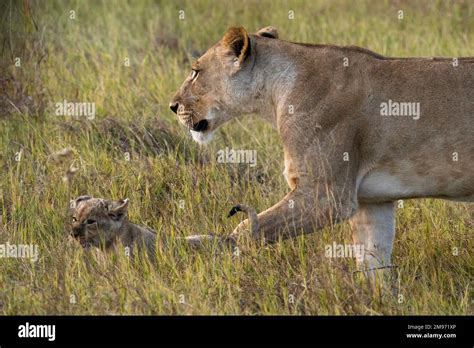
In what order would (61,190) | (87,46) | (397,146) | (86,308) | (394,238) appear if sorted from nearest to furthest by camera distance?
(86,308) → (397,146) → (394,238) → (61,190) → (87,46)

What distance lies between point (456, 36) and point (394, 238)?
521 centimetres

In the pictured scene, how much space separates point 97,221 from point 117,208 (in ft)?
0.46

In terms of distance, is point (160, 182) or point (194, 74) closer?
point (194, 74)

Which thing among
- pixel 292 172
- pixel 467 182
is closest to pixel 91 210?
pixel 292 172

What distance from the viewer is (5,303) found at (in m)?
6.14

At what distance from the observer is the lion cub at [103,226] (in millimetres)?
6594

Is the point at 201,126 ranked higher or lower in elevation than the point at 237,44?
lower

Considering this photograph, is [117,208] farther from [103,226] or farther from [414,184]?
[414,184]

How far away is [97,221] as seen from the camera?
6.61 metres

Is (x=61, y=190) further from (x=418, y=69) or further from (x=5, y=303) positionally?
(x=418, y=69)

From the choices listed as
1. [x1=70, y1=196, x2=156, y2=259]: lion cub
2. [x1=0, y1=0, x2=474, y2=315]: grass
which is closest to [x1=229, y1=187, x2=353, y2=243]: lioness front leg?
[x1=0, y1=0, x2=474, y2=315]: grass

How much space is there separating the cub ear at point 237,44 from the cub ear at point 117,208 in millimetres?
1088

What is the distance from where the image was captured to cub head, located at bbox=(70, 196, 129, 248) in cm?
659

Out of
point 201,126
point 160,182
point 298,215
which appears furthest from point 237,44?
point 160,182
